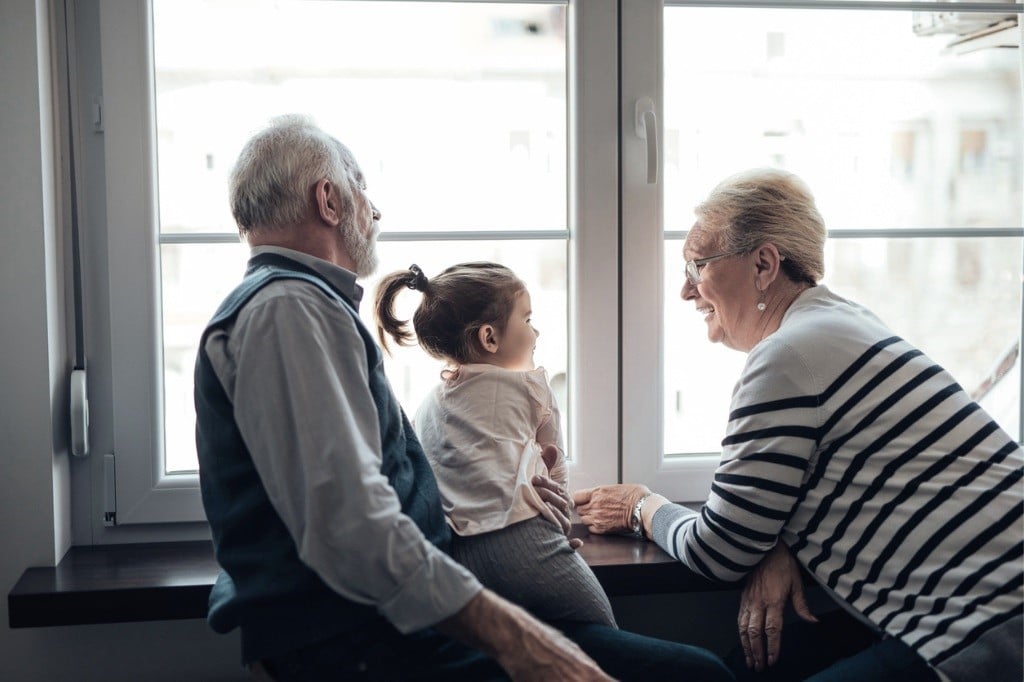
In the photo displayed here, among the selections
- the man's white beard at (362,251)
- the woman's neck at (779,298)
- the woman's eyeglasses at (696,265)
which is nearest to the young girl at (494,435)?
the man's white beard at (362,251)

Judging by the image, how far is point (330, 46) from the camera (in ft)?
6.17

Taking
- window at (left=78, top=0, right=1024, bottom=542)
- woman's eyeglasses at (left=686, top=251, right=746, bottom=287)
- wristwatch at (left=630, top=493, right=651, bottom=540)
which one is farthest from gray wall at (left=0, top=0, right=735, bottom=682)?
woman's eyeglasses at (left=686, top=251, right=746, bottom=287)

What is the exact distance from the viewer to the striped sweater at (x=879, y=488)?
1.43m

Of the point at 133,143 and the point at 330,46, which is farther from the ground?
the point at 330,46

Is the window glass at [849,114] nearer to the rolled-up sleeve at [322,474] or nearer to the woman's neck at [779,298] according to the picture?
the woman's neck at [779,298]

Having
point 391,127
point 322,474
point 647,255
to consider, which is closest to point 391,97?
point 391,127

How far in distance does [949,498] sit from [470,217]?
1.06 metres

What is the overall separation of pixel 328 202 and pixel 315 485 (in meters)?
0.47

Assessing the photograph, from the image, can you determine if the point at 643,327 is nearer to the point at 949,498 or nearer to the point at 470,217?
the point at 470,217

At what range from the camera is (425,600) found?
3.96 ft

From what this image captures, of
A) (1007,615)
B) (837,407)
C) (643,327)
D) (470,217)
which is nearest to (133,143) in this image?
(470,217)

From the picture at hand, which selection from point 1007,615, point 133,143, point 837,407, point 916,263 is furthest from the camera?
point 916,263

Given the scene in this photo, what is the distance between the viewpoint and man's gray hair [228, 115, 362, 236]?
1394mm

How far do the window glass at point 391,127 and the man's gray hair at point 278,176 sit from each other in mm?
425
